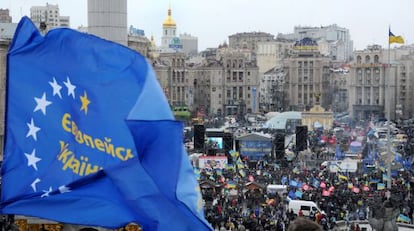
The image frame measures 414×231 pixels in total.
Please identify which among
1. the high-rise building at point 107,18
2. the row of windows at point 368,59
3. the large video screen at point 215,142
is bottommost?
the large video screen at point 215,142

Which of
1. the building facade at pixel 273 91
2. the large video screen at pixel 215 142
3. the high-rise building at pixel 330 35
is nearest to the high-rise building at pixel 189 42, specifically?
the high-rise building at pixel 330 35

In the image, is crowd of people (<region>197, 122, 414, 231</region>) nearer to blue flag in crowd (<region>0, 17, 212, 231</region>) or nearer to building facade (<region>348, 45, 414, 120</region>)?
blue flag in crowd (<region>0, 17, 212, 231</region>)

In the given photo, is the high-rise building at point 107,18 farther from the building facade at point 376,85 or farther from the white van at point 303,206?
the building facade at point 376,85

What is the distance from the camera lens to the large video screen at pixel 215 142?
34.1 m

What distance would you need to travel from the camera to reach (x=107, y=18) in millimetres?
12719

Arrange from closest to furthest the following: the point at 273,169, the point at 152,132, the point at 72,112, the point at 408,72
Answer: the point at 152,132
the point at 72,112
the point at 273,169
the point at 408,72

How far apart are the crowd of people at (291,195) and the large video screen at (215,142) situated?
15.2 ft

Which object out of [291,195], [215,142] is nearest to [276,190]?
[291,195]

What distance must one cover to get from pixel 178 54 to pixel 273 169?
183 feet

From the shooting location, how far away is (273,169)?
29.0m

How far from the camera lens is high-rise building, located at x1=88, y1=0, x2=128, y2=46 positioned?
1271 cm

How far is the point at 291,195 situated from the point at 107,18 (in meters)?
9.98

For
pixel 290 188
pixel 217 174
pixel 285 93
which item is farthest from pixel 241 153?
pixel 285 93

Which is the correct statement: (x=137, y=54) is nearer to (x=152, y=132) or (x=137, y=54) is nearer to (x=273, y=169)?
(x=152, y=132)
